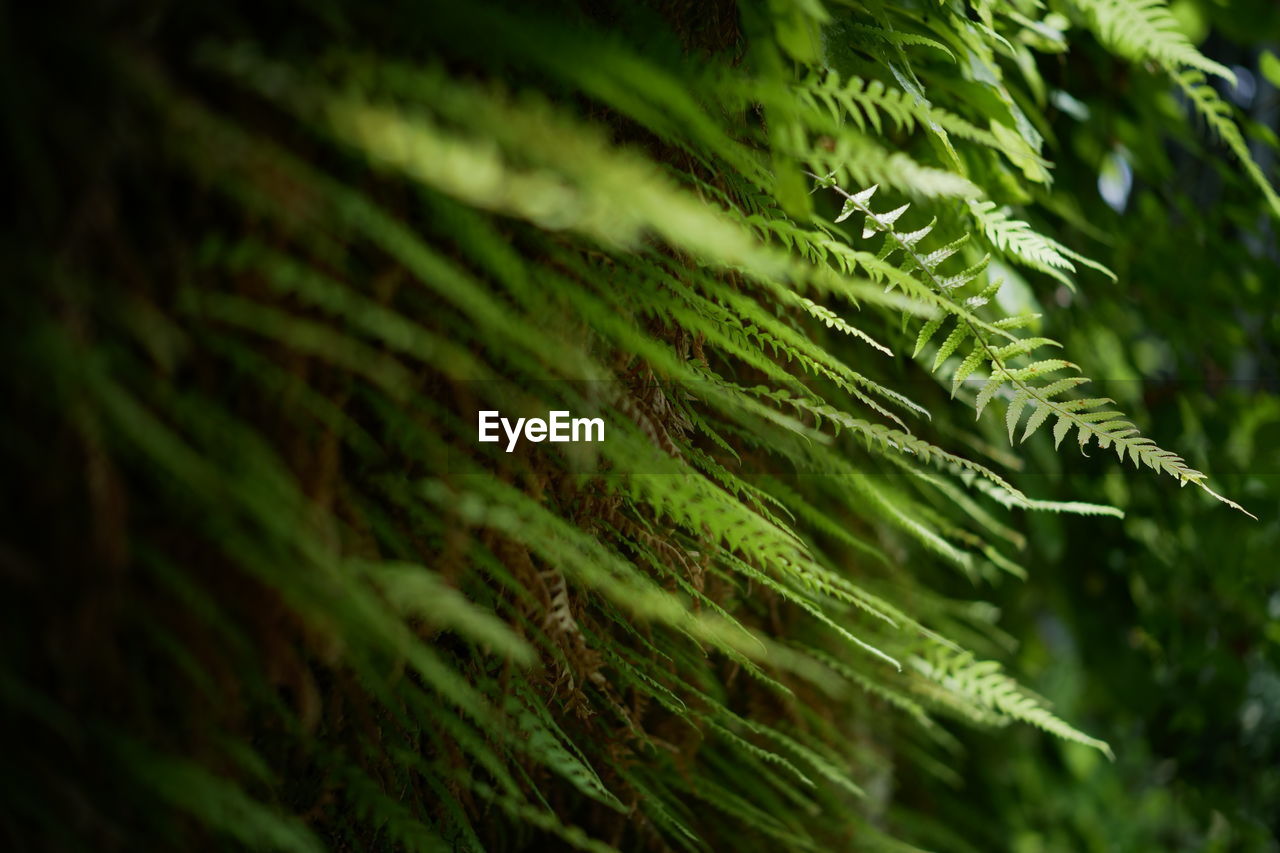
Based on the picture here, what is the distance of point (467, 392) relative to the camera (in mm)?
383

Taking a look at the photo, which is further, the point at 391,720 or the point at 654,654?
the point at 654,654

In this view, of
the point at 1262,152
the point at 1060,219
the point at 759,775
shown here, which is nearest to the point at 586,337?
the point at 759,775

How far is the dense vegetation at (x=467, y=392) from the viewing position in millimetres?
248

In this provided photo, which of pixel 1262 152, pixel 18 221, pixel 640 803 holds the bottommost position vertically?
pixel 640 803

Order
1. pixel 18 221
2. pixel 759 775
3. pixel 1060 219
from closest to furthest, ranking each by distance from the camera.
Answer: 1. pixel 18 221
2. pixel 759 775
3. pixel 1060 219

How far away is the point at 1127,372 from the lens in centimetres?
105

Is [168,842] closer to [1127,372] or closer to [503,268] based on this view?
[503,268]

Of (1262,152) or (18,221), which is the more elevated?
(1262,152)

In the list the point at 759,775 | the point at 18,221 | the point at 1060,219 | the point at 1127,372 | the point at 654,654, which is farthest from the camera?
the point at 1127,372

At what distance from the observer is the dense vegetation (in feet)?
0.81

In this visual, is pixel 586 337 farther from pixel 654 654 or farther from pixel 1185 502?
pixel 1185 502

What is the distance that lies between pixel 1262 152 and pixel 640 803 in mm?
1751

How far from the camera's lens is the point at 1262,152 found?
1.62 meters

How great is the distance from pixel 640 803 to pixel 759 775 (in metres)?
0.15
